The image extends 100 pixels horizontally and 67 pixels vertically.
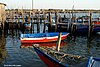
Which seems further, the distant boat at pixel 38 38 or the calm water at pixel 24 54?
the distant boat at pixel 38 38

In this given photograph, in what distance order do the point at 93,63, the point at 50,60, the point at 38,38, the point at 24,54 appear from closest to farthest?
the point at 93,63, the point at 50,60, the point at 24,54, the point at 38,38

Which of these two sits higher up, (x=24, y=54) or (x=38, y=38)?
(x=38, y=38)

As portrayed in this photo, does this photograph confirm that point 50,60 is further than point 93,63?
Yes

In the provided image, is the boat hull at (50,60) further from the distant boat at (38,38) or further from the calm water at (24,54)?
the distant boat at (38,38)

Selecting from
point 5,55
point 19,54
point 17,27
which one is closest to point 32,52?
point 19,54

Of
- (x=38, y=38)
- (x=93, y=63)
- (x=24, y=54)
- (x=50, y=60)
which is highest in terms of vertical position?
(x=93, y=63)

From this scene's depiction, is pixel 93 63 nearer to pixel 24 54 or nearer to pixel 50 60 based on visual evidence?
pixel 50 60

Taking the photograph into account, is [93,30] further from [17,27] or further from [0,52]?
[0,52]

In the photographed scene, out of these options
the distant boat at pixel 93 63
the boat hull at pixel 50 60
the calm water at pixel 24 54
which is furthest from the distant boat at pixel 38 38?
the distant boat at pixel 93 63

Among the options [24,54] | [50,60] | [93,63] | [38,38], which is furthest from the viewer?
[38,38]

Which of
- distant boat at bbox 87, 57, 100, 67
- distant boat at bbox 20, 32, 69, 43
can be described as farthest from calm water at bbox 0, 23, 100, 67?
distant boat at bbox 87, 57, 100, 67

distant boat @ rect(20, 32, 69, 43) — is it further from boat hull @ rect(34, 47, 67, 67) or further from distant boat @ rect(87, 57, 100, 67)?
distant boat @ rect(87, 57, 100, 67)

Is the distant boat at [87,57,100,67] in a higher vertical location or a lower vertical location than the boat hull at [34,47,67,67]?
higher

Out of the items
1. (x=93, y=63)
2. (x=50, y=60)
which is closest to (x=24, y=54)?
(x=50, y=60)
